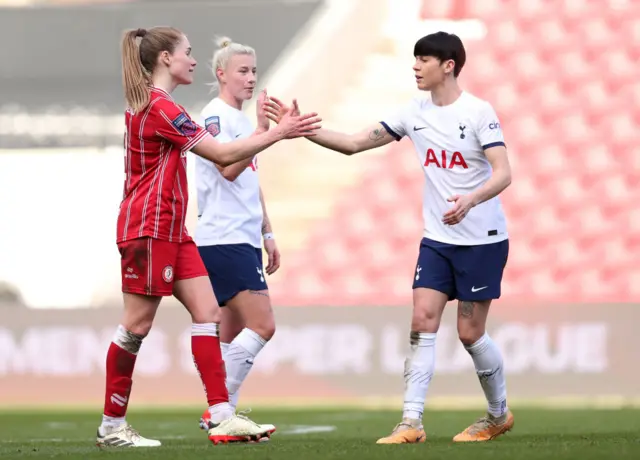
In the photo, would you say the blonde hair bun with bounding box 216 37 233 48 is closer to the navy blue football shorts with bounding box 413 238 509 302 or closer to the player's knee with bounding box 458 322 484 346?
the navy blue football shorts with bounding box 413 238 509 302

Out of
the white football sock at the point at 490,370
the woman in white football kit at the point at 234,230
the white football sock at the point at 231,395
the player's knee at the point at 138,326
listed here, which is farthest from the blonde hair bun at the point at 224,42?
the white football sock at the point at 490,370

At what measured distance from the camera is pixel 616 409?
8859 millimetres

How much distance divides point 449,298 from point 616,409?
375cm

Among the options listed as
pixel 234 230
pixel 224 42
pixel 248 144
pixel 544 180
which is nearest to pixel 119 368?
pixel 234 230

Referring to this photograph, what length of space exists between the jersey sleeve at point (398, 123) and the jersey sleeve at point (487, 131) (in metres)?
0.36

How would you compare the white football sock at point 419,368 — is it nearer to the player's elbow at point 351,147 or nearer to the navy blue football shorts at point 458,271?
the navy blue football shorts at point 458,271

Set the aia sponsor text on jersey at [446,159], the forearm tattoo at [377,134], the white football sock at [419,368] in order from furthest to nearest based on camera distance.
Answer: the forearm tattoo at [377,134], the aia sponsor text on jersey at [446,159], the white football sock at [419,368]

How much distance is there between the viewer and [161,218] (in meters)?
5.09

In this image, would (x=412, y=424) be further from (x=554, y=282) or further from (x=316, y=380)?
(x=554, y=282)

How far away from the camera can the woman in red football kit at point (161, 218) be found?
16.6 feet

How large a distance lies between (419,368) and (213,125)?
1.40 metres

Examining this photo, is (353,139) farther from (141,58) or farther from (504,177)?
(141,58)

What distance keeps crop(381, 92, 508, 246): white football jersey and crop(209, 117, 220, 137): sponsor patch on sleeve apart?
0.87 meters

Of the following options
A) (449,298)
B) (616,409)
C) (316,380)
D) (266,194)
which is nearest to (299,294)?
(266,194)
